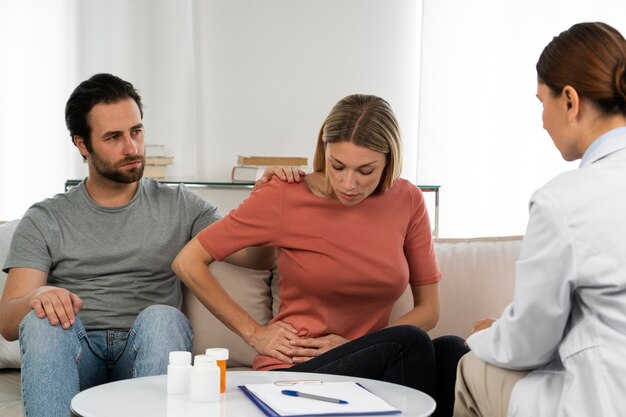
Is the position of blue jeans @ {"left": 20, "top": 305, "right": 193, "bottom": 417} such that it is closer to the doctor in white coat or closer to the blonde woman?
the blonde woman

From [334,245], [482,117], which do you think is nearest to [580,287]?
[334,245]

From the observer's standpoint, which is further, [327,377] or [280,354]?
[280,354]

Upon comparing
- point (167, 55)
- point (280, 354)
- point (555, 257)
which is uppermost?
point (167, 55)

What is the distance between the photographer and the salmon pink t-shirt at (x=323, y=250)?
2.21 m

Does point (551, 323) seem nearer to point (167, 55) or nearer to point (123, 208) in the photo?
point (123, 208)

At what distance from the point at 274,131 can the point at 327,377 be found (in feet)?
7.71

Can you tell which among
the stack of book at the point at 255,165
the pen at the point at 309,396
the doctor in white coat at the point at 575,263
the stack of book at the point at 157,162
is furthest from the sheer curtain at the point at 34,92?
the doctor in white coat at the point at 575,263

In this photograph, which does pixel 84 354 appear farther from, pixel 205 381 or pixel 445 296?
pixel 445 296

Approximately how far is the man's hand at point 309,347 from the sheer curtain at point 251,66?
1992 millimetres

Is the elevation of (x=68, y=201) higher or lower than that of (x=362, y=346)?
higher

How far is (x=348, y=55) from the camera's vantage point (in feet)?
13.5

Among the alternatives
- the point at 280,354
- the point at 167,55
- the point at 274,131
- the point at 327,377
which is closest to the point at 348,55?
the point at 274,131

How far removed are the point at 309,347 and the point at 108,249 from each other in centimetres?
63

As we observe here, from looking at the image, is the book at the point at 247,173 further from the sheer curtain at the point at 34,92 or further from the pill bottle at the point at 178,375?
the pill bottle at the point at 178,375
